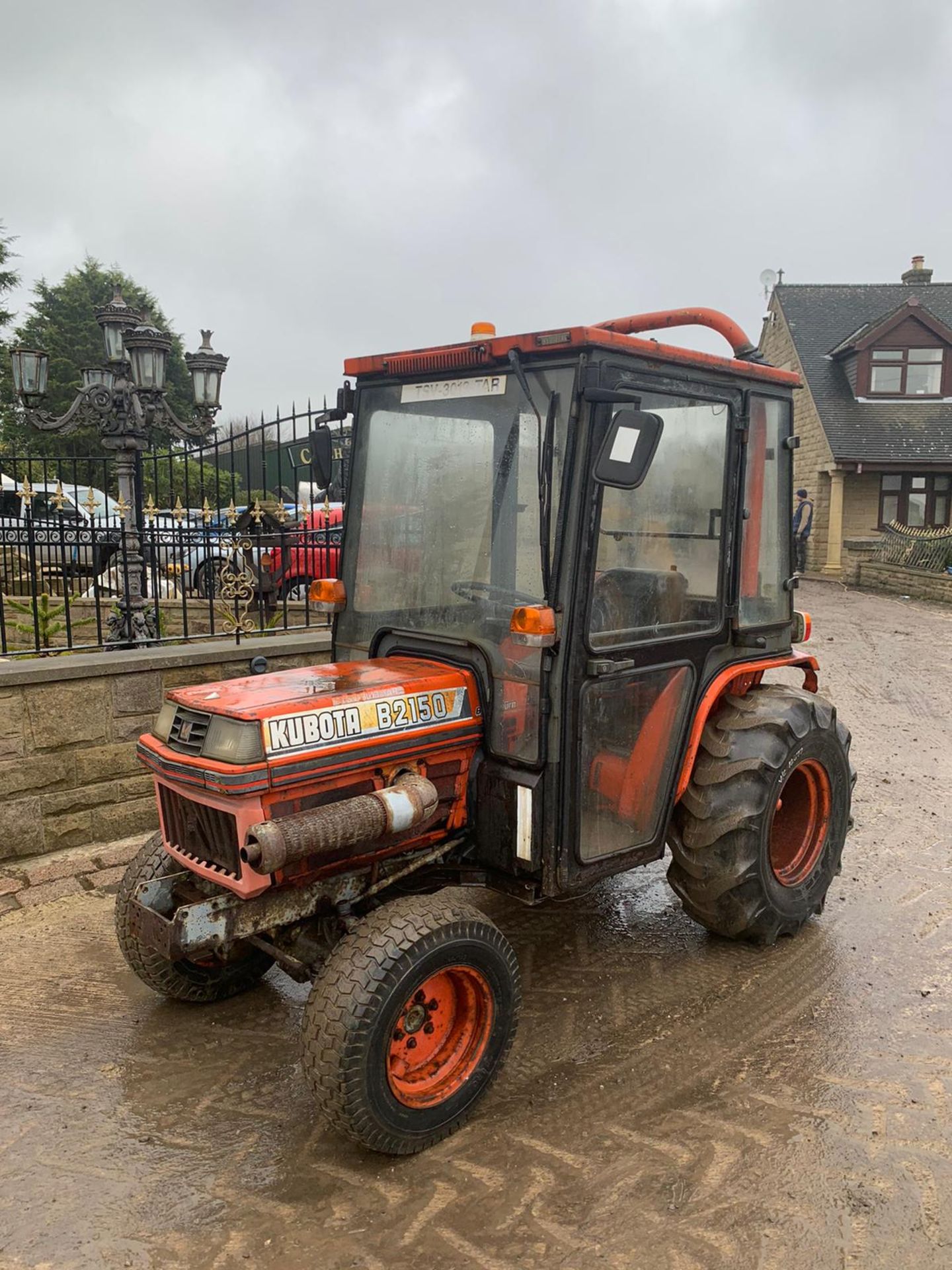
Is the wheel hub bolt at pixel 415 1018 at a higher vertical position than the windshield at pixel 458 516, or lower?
lower

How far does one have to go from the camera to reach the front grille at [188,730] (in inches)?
117

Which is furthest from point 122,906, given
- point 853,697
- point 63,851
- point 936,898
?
point 853,697

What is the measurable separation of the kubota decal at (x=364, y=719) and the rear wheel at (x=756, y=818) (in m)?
1.17

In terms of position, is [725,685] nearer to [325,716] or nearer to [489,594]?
[489,594]

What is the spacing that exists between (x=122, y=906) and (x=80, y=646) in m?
2.56

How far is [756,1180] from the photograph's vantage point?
2.68m

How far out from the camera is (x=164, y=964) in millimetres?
3445

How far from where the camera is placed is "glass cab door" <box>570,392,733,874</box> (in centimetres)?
329

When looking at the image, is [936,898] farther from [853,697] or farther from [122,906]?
[853,697]

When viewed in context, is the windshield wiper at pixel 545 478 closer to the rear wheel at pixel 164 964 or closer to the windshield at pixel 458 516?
the windshield at pixel 458 516

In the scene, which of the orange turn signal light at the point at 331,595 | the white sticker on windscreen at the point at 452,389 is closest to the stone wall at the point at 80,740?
the orange turn signal light at the point at 331,595

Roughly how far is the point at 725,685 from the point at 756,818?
57 centimetres

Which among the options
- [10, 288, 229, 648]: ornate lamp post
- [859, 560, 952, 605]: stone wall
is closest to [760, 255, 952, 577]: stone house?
[859, 560, 952, 605]: stone wall

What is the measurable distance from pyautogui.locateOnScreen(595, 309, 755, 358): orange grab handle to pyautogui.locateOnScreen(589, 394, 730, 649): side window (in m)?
0.45
